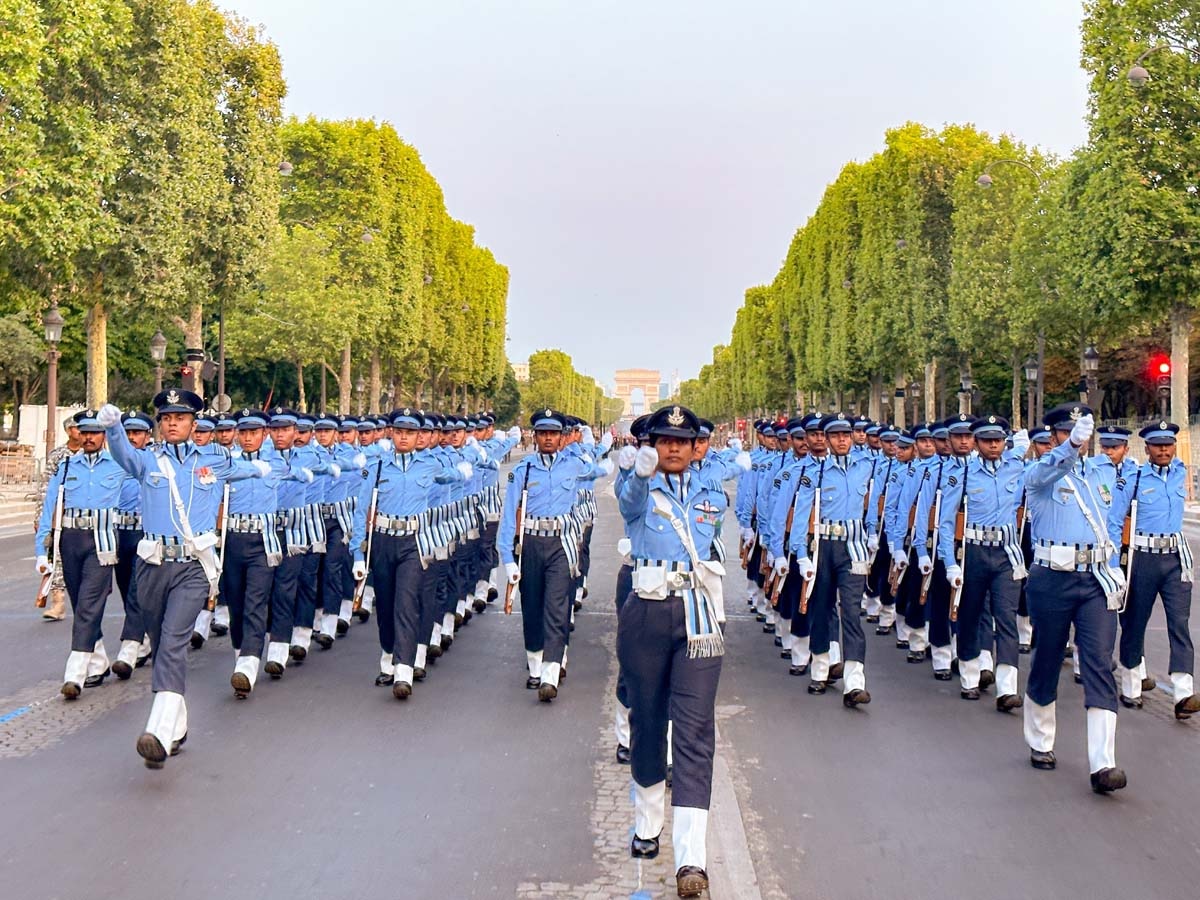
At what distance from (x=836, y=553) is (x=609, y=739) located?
241 centimetres

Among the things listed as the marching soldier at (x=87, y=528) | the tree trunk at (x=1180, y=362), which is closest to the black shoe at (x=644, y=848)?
the marching soldier at (x=87, y=528)

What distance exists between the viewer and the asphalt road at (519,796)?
4.96 m

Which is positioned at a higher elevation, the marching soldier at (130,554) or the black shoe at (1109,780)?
the marching soldier at (130,554)

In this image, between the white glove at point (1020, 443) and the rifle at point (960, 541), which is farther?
the white glove at point (1020, 443)

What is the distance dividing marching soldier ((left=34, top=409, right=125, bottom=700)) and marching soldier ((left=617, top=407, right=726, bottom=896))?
17.1 feet

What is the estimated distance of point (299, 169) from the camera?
1706 inches

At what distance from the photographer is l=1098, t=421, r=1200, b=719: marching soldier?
8164mm

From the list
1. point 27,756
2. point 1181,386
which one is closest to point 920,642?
point 27,756

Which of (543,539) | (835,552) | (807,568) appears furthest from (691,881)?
(543,539)

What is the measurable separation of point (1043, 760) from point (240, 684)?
545 cm

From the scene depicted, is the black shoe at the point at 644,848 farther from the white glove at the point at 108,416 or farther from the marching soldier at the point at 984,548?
the marching soldier at the point at 984,548

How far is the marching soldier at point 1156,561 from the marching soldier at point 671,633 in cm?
429

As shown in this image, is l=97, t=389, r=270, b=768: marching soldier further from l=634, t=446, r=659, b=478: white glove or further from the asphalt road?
l=634, t=446, r=659, b=478: white glove

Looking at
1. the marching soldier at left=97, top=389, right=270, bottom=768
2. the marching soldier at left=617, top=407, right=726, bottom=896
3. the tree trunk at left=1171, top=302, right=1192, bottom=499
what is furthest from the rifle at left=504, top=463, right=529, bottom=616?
the tree trunk at left=1171, top=302, right=1192, bottom=499
